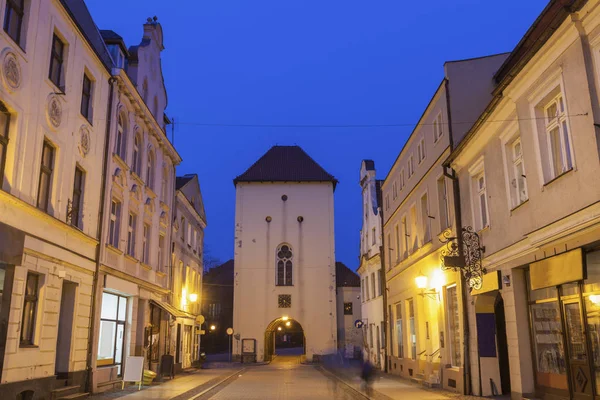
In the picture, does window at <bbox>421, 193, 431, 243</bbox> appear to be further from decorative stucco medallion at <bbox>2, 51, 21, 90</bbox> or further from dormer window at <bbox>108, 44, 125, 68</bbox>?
decorative stucco medallion at <bbox>2, 51, 21, 90</bbox>

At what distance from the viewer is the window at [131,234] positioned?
22.7m

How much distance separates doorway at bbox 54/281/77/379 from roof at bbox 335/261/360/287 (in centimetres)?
3892

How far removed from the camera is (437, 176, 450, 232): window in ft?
64.6

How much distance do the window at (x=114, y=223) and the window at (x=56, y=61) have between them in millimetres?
5702

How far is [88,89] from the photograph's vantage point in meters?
18.4

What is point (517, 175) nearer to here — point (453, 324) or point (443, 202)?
point (443, 202)

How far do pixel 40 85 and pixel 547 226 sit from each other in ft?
40.3

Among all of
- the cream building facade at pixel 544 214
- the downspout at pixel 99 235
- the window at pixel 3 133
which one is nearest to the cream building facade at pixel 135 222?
the downspout at pixel 99 235

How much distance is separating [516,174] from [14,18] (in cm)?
1235

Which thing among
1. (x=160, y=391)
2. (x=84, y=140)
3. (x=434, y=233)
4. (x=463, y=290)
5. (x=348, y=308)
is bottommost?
(x=160, y=391)

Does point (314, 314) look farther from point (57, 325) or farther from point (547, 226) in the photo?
point (547, 226)

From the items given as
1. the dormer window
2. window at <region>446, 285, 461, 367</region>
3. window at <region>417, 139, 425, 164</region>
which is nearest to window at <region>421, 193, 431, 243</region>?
window at <region>417, 139, 425, 164</region>

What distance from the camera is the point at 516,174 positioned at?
1367 cm

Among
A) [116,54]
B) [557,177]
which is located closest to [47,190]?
[116,54]
